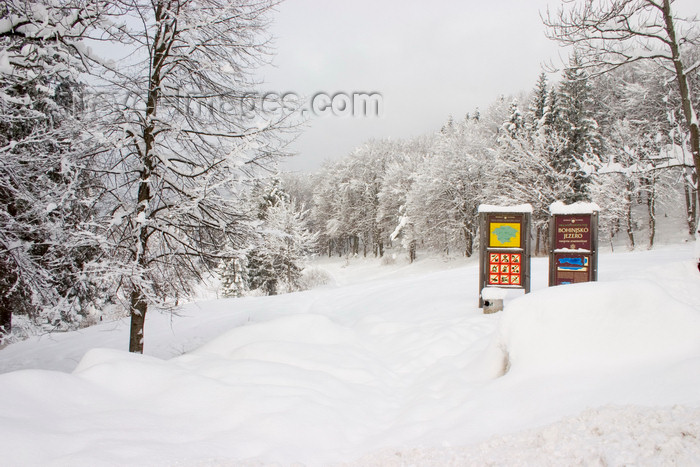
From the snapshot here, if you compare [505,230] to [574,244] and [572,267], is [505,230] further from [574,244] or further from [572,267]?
[572,267]

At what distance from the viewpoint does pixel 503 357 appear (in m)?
4.58

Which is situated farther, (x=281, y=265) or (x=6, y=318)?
(x=281, y=265)

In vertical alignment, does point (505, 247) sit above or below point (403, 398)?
above

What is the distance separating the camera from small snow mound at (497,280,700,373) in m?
3.74

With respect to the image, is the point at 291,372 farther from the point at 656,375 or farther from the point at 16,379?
the point at 656,375

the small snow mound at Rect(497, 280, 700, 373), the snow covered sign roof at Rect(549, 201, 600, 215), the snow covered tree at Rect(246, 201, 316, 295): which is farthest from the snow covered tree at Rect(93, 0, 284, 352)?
the snow covered tree at Rect(246, 201, 316, 295)

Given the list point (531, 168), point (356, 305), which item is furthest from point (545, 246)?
point (356, 305)

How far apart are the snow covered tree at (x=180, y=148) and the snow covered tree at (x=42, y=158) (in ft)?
1.71

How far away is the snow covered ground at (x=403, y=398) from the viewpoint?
8.72 ft

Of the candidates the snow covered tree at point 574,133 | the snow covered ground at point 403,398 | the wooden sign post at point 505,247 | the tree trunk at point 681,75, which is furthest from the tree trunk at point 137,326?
the snow covered tree at point 574,133

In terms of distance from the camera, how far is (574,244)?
364 inches

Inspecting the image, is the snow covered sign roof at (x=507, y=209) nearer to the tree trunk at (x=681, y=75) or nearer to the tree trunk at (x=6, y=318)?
the tree trunk at (x=681, y=75)

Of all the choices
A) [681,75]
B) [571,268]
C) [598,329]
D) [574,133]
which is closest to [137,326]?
[598,329]

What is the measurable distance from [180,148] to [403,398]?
563cm
